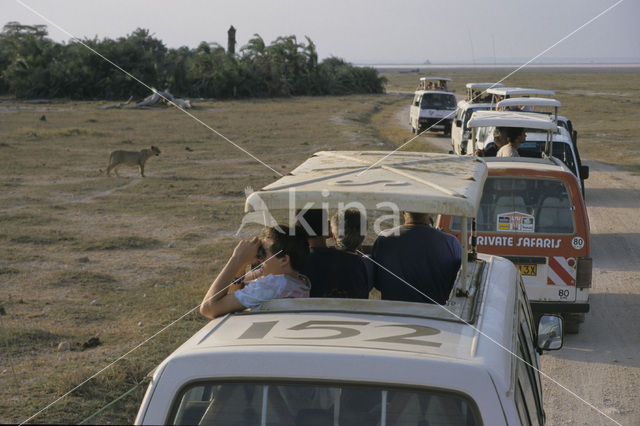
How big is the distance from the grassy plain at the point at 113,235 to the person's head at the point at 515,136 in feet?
13.3

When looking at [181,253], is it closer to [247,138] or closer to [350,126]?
[247,138]

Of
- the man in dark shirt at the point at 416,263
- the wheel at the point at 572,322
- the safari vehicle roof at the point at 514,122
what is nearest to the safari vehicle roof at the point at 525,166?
the wheel at the point at 572,322

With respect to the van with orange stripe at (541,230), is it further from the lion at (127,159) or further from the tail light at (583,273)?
the lion at (127,159)

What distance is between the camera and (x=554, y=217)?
7.45 m

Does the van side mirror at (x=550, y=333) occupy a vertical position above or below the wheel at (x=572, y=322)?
above

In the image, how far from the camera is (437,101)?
99.7ft

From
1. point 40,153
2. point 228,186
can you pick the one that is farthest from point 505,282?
point 40,153

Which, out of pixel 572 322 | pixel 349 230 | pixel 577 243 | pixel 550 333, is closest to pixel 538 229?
pixel 577 243

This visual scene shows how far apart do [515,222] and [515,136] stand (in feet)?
8.39

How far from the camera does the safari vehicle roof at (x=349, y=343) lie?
2.21 m

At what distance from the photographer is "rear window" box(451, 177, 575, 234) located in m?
7.43

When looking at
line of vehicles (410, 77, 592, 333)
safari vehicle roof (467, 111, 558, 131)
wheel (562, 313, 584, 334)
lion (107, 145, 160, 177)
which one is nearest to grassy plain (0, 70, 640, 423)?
lion (107, 145, 160, 177)

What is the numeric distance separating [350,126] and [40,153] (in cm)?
1357

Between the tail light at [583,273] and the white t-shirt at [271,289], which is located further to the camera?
the tail light at [583,273]
